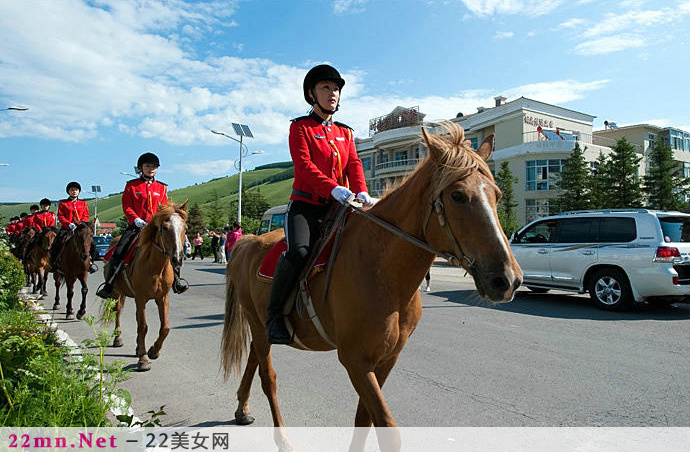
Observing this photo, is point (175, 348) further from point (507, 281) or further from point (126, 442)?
point (507, 281)

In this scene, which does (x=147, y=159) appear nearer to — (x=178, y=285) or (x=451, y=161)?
(x=178, y=285)

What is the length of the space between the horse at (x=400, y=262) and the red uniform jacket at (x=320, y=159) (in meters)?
0.40

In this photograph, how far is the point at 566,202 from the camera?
35.2 metres

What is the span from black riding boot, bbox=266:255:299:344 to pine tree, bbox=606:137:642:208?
35.4 metres

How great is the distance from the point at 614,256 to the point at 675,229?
1274mm

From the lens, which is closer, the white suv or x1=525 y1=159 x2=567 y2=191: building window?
the white suv

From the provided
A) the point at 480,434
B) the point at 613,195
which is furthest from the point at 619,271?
the point at 613,195

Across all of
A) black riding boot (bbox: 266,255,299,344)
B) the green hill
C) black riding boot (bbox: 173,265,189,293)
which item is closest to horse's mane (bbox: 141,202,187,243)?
black riding boot (bbox: 173,265,189,293)

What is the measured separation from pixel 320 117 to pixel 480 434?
290 cm

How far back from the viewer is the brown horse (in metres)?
5.73

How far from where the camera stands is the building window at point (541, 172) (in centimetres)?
4053

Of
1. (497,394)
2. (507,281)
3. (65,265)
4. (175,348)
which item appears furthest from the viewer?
(65,265)

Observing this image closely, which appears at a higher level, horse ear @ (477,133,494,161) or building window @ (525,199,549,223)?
building window @ (525,199,549,223)

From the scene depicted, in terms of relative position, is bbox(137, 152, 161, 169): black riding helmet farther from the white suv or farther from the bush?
the white suv
